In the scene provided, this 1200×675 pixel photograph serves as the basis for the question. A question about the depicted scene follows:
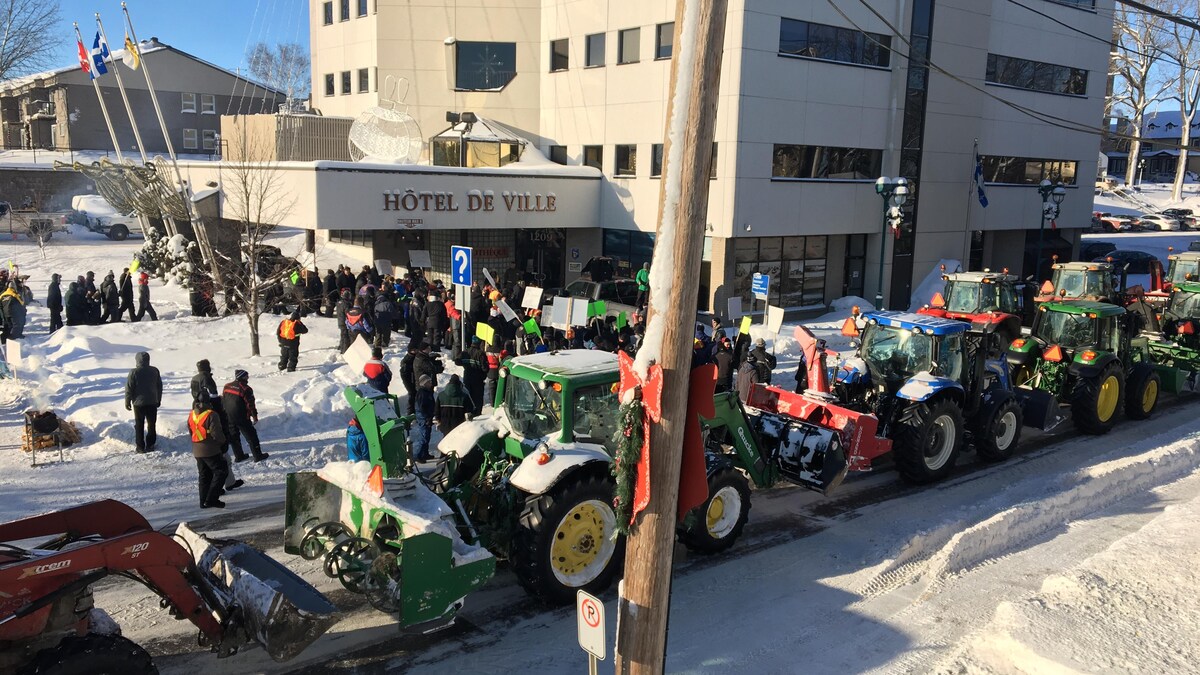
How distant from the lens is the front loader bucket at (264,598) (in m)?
6.26

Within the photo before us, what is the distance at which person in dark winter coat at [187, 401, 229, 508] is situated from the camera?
32.3 ft

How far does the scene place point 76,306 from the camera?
799 inches

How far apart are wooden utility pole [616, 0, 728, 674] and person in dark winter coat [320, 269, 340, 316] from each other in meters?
17.8

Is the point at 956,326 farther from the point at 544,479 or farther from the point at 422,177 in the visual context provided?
the point at 422,177

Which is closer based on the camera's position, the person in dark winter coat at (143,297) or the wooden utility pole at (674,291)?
the wooden utility pole at (674,291)

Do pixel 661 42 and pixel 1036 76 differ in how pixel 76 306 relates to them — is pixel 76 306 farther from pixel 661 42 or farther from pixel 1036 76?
pixel 1036 76

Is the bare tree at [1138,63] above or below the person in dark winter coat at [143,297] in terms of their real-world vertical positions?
above

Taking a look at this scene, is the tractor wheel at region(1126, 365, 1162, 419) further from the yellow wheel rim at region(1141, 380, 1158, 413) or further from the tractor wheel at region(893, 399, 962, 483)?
the tractor wheel at region(893, 399, 962, 483)

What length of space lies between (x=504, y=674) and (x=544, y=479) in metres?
1.63

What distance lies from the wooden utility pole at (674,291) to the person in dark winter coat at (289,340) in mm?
11440

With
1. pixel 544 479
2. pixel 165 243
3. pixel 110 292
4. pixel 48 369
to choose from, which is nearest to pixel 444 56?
pixel 165 243

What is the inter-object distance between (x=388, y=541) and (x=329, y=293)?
625 inches

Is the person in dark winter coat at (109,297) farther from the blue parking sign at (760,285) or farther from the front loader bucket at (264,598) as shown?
the front loader bucket at (264,598)

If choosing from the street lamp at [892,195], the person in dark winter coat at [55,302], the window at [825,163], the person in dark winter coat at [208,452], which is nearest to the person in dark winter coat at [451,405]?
the person in dark winter coat at [208,452]
